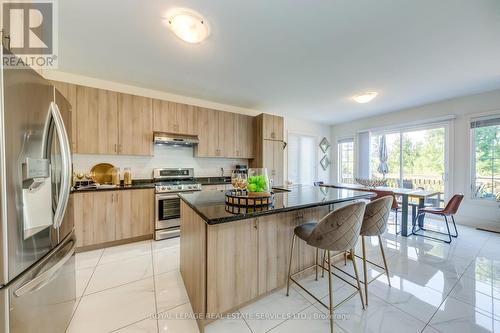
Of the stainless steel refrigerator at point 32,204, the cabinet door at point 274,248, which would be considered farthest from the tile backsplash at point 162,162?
the cabinet door at point 274,248

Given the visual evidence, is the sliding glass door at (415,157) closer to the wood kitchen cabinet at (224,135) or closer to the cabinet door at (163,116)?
the wood kitchen cabinet at (224,135)

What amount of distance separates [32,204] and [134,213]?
2.18 m

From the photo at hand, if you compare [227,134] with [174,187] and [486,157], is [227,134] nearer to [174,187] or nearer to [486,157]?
[174,187]

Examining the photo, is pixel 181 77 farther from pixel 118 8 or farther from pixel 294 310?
pixel 294 310

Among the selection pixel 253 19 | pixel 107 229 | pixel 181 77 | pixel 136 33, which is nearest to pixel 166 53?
pixel 136 33

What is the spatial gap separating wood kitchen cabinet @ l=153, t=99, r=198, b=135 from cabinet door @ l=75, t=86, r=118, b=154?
0.62m

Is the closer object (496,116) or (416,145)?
(496,116)

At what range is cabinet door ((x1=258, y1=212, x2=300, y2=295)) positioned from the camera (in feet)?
5.46

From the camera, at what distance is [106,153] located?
2977 millimetres

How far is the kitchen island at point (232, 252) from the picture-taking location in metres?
1.36

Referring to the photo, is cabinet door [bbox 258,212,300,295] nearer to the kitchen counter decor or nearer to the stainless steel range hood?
the kitchen counter decor

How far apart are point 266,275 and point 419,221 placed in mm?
3759

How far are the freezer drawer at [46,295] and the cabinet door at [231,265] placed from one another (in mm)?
889

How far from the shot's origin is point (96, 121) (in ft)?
9.51
